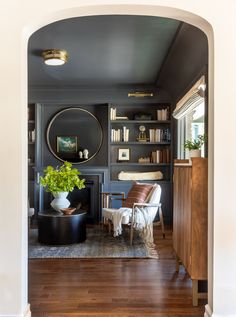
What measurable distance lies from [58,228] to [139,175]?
2210mm

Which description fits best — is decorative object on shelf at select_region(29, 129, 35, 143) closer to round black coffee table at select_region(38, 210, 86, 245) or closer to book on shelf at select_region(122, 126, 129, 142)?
book on shelf at select_region(122, 126, 129, 142)

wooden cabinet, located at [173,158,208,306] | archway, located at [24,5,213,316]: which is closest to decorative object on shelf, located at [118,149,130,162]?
wooden cabinet, located at [173,158,208,306]

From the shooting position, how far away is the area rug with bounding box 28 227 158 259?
4070mm

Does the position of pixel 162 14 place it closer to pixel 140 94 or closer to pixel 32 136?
pixel 140 94

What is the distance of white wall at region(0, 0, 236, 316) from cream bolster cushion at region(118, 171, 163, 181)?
3.89m

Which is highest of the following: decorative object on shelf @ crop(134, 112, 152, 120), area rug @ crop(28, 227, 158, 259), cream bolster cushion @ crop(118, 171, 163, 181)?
decorative object on shelf @ crop(134, 112, 152, 120)

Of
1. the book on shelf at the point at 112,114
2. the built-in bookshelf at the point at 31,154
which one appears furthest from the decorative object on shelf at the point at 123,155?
the built-in bookshelf at the point at 31,154

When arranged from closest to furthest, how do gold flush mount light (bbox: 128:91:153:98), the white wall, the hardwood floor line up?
the white wall, the hardwood floor, gold flush mount light (bbox: 128:91:153:98)

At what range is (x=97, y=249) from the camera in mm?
4336

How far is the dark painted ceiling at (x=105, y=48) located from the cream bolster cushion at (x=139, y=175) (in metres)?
1.69

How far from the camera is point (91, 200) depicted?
623 centimetres

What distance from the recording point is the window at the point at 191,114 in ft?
12.6
